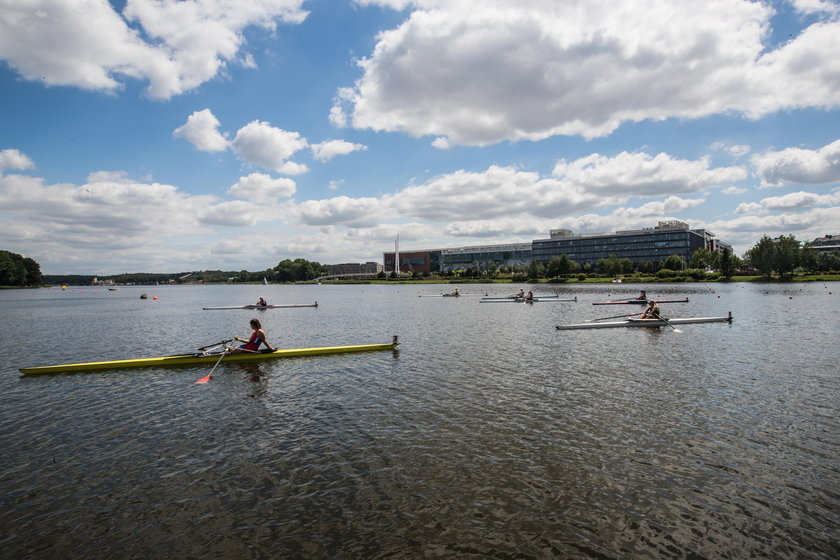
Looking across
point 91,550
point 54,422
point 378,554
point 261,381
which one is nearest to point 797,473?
point 378,554

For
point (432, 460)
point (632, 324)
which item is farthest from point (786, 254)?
point (432, 460)

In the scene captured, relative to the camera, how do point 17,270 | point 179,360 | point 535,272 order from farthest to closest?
point 17,270, point 535,272, point 179,360

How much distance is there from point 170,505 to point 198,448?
9.46ft

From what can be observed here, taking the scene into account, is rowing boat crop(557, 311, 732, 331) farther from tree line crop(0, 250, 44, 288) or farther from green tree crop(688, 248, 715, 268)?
tree line crop(0, 250, 44, 288)

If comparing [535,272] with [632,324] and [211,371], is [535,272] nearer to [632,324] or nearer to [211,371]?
[632,324]

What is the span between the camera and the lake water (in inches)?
287

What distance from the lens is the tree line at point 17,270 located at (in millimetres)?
161375

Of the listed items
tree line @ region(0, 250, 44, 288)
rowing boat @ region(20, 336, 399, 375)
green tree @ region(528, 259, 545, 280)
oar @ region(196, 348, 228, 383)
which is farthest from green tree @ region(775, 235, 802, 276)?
tree line @ region(0, 250, 44, 288)

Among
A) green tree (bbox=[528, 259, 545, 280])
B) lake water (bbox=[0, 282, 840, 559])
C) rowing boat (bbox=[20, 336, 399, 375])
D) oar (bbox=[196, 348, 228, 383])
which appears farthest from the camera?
green tree (bbox=[528, 259, 545, 280])

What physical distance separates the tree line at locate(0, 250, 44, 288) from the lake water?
194708 millimetres

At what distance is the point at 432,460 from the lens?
10117 mm

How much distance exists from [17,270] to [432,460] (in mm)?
223574

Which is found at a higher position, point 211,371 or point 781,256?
point 781,256

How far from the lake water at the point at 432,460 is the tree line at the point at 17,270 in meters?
195
